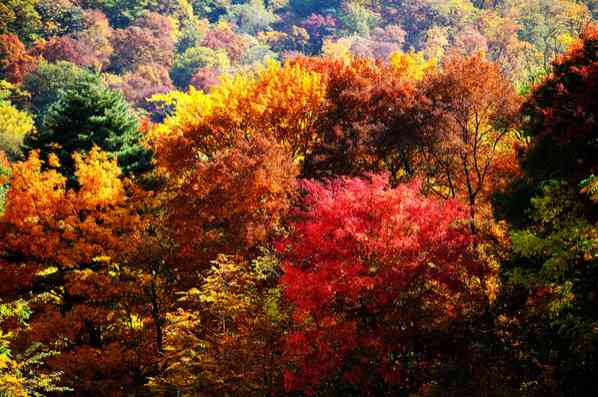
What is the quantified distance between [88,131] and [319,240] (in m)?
18.0

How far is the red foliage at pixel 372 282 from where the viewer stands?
14.7 meters

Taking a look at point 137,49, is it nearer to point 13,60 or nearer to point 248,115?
point 13,60

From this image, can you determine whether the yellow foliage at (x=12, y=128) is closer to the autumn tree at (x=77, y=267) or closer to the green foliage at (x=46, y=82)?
the green foliage at (x=46, y=82)

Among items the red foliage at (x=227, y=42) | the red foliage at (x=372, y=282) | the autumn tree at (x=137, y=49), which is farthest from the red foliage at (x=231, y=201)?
the red foliage at (x=227, y=42)

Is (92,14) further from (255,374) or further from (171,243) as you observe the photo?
(255,374)

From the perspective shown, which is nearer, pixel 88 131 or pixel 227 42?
pixel 88 131

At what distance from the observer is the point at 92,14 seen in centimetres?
10006

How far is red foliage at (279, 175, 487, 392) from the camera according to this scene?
1470cm

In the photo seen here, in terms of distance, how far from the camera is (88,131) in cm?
2847

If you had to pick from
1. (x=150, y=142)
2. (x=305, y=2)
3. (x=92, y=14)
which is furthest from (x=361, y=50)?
(x=150, y=142)

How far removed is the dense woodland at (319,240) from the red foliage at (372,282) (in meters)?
0.06

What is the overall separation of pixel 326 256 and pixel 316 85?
1665cm

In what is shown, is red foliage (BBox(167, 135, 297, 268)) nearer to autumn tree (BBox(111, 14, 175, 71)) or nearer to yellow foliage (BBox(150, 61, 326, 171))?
yellow foliage (BBox(150, 61, 326, 171))

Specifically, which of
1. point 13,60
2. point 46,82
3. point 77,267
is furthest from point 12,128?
point 77,267
